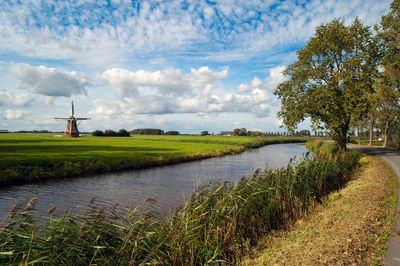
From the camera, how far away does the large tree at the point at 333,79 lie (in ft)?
75.4

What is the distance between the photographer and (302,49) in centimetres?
2714

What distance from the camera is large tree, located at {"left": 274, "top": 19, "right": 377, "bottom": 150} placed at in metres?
23.0

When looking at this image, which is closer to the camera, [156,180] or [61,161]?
[156,180]

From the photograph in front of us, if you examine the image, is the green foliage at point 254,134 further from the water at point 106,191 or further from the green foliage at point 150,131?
the water at point 106,191

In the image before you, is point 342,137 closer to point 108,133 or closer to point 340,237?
point 340,237

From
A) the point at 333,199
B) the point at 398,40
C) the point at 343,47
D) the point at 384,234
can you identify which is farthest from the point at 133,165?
the point at 398,40

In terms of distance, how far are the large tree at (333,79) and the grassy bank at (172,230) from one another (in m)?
15.1

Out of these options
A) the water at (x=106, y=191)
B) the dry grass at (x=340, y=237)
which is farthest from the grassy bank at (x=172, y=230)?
the water at (x=106, y=191)

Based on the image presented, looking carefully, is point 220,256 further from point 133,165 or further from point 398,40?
point 398,40

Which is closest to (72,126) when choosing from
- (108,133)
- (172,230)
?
(108,133)

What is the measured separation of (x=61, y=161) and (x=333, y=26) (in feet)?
106

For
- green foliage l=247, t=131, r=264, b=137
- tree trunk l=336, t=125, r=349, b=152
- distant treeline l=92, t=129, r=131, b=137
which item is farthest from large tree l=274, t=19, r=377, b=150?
green foliage l=247, t=131, r=264, b=137

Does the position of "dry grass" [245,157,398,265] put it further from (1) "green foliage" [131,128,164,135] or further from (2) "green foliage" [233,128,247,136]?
(2) "green foliage" [233,128,247,136]

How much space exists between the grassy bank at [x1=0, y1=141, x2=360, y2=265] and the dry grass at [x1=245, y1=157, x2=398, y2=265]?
0.82 metres
